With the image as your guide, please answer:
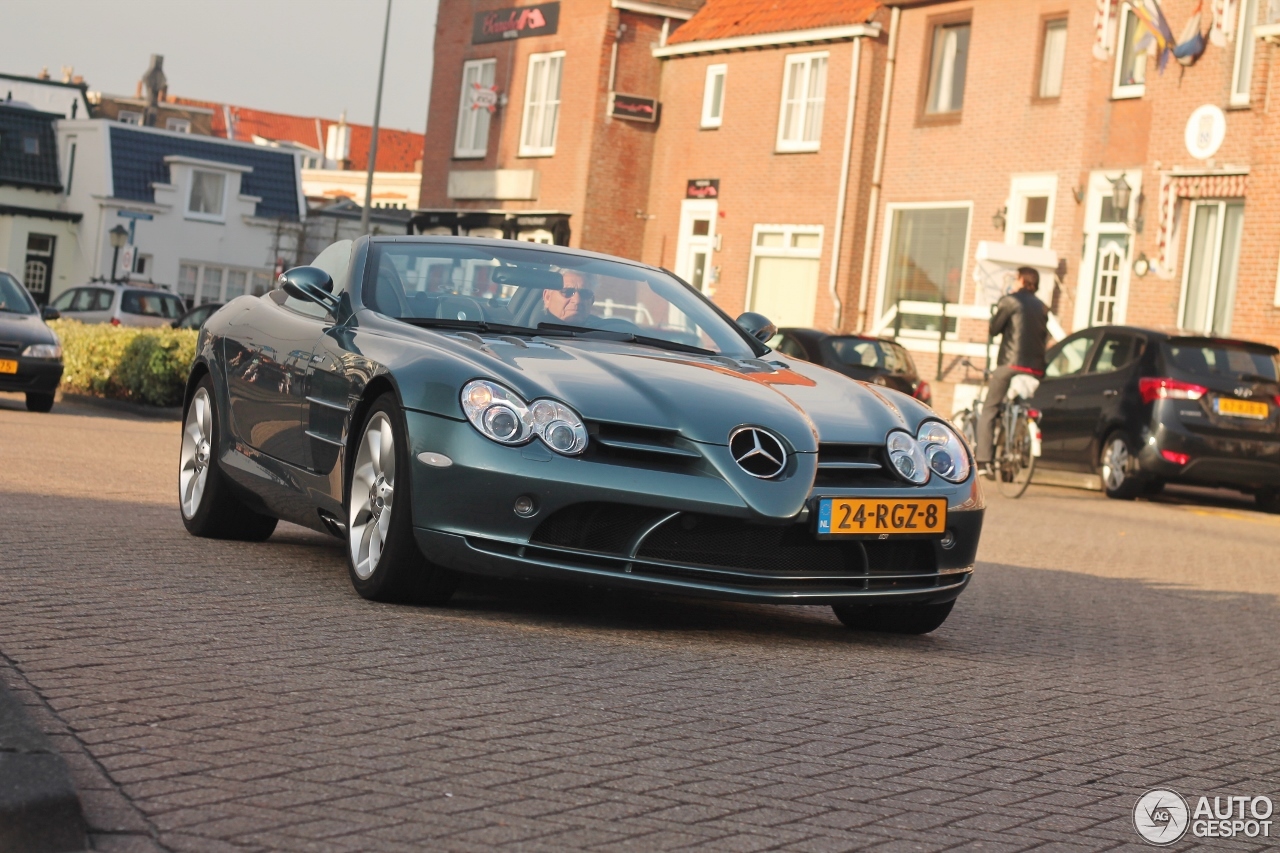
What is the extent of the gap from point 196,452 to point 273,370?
1097mm

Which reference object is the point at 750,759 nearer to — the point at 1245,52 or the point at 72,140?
the point at 1245,52

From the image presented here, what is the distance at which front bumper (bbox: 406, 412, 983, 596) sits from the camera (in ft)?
19.9

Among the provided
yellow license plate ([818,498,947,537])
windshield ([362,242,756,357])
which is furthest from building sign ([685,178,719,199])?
yellow license plate ([818,498,947,537])

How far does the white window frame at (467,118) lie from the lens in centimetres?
4412

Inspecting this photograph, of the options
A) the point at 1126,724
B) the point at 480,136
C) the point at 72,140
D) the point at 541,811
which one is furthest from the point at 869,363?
the point at 72,140

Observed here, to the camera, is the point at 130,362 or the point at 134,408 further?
the point at 130,362

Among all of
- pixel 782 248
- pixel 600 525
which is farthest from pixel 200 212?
pixel 600 525

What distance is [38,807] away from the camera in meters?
3.38

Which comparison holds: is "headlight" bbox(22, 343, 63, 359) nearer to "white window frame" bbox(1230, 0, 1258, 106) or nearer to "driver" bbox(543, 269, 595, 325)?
"driver" bbox(543, 269, 595, 325)

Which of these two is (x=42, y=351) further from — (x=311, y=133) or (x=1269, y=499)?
(x=311, y=133)

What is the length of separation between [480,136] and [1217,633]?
37331 mm

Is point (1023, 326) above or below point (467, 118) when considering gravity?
below

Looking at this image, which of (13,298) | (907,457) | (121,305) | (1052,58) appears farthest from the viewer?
(121,305)

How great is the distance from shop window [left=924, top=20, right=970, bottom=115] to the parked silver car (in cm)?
1525
